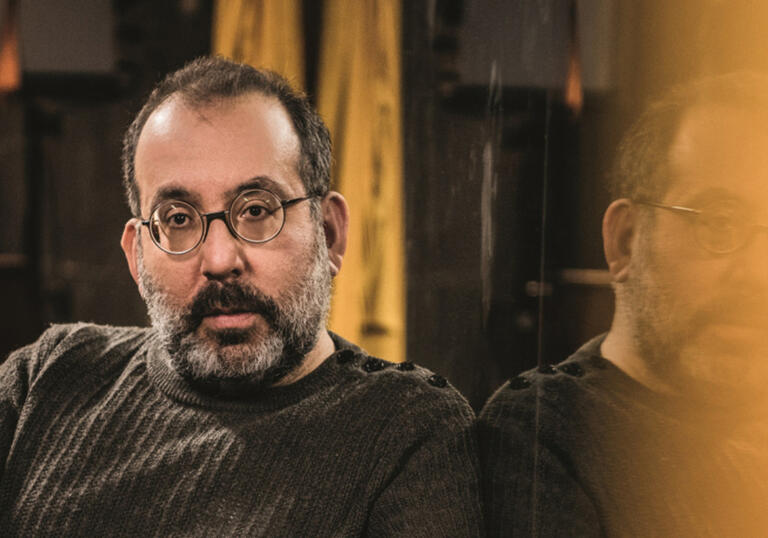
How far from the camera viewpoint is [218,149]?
128 centimetres

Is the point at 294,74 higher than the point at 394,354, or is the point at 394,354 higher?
the point at 294,74

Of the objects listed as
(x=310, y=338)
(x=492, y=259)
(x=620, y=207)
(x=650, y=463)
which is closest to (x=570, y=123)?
(x=620, y=207)

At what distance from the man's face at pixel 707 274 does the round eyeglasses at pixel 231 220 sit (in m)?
0.63

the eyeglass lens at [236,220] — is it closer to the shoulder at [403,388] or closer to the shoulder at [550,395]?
the shoulder at [403,388]

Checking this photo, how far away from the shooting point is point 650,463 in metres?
0.87

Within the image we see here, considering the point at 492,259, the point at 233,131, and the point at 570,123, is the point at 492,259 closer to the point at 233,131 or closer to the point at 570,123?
the point at 570,123

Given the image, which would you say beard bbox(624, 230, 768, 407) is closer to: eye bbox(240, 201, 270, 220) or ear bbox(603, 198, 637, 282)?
ear bbox(603, 198, 637, 282)

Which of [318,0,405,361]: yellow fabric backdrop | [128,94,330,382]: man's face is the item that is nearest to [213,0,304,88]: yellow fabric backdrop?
[318,0,405,361]: yellow fabric backdrop

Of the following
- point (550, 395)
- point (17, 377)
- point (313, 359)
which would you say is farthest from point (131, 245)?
point (550, 395)

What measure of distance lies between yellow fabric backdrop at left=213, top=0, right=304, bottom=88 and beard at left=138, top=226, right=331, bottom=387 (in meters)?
0.56

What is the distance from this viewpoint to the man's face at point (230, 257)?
1275mm

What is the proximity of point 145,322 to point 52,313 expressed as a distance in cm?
39

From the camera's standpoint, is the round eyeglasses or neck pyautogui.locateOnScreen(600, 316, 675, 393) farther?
the round eyeglasses

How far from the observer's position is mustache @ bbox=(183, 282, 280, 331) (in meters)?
1.28
